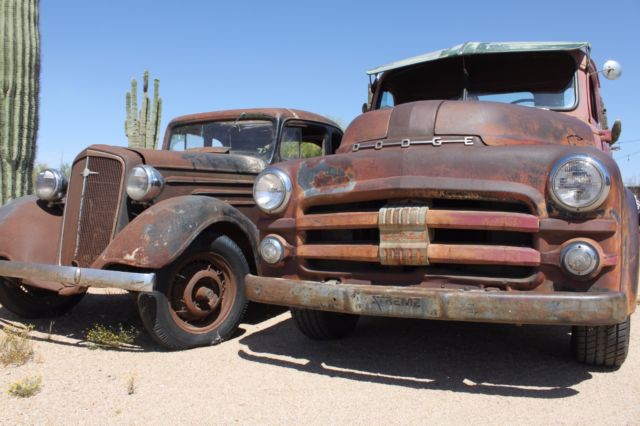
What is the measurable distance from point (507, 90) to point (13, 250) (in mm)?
3970

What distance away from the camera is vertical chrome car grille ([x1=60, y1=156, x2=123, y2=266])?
421 centimetres

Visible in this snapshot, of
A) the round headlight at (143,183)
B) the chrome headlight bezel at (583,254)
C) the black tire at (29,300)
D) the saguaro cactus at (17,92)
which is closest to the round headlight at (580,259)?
the chrome headlight bezel at (583,254)

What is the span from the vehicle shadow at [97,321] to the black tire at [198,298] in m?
0.21

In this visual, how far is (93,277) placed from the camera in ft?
11.9

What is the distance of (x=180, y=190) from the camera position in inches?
177

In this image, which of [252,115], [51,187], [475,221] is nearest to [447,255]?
[475,221]

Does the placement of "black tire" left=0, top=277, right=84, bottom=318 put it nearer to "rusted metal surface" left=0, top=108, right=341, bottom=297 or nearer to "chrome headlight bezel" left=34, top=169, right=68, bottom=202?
"rusted metal surface" left=0, top=108, right=341, bottom=297

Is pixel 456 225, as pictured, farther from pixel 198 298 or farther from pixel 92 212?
pixel 92 212

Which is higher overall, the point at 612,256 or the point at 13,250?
the point at 612,256

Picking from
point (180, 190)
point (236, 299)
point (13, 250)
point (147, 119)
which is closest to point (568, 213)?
point (236, 299)

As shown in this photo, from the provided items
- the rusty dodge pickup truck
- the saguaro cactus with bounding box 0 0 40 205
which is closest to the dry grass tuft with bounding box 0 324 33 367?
the rusty dodge pickup truck

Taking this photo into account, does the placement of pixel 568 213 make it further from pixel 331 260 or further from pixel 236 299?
pixel 236 299

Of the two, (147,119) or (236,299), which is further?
(147,119)

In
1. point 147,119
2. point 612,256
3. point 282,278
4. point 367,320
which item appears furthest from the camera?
point 147,119
